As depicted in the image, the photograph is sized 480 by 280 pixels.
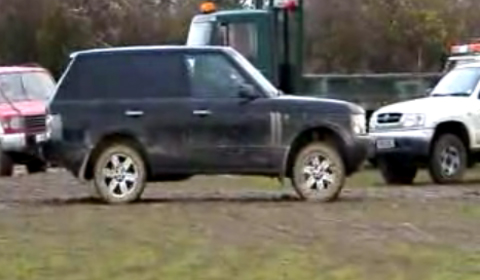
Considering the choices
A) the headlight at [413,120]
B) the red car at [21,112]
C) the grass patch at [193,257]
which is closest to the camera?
the grass patch at [193,257]

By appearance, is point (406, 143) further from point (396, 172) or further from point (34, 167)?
point (34, 167)

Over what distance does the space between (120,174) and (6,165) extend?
8.55 m

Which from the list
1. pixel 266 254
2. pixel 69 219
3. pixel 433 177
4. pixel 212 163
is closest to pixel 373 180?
pixel 433 177

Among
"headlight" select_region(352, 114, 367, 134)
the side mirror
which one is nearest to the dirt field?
"headlight" select_region(352, 114, 367, 134)

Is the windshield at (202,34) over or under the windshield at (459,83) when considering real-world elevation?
over

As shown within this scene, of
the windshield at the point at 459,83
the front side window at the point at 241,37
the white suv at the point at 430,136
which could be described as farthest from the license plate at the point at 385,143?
the front side window at the point at 241,37

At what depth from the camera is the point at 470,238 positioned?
13.2 metres

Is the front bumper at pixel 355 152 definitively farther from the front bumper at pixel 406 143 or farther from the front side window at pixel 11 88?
the front side window at pixel 11 88

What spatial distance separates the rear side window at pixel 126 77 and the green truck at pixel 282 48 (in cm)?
693

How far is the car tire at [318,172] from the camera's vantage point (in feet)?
56.2

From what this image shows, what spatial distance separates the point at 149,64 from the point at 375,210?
11.2 ft

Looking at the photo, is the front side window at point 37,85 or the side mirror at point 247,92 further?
the front side window at point 37,85

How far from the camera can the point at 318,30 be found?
177ft

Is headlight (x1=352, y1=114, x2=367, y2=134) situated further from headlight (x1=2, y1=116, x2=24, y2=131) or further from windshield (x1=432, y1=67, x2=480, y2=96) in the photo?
headlight (x1=2, y1=116, x2=24, y2=131)
